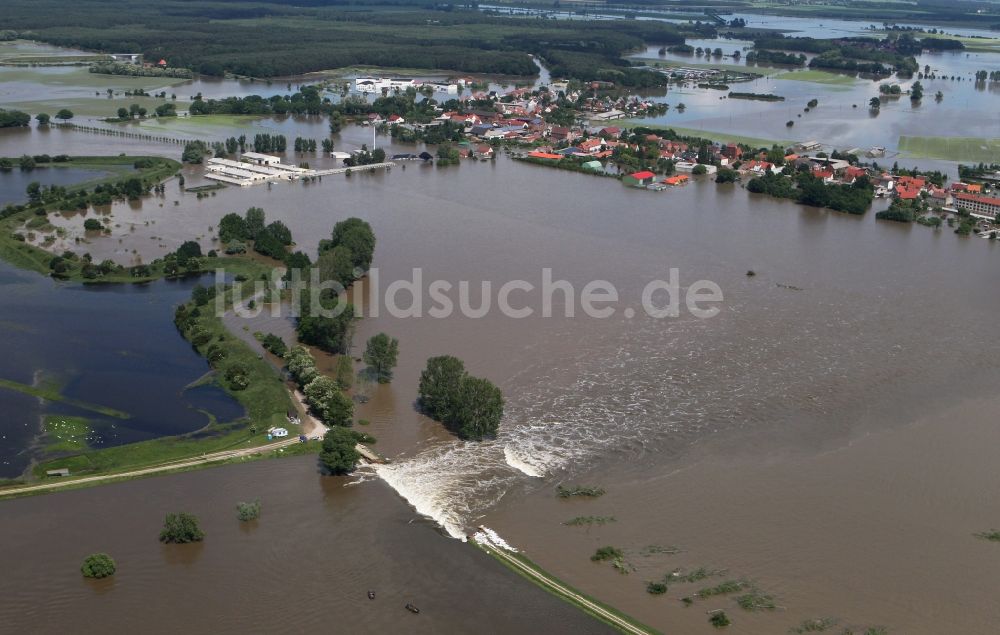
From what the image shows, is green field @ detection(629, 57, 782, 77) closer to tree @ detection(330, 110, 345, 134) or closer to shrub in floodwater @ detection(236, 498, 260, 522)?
tree @ detection(330, 110, 345, 134)

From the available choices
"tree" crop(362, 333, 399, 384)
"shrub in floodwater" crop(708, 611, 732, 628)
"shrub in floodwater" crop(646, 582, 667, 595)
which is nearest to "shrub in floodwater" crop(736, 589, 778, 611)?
"shrub in floodwater" crop(708, 611, 732, 628)

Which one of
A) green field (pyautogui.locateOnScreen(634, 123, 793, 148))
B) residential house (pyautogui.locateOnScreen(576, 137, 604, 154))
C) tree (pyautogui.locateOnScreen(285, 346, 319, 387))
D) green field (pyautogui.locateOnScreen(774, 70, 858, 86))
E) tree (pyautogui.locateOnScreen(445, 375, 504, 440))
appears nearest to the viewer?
tree (pyautogui.locateOnScreen(445, 375, 504, 440))

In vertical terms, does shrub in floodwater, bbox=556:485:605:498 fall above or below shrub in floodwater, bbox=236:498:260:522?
above

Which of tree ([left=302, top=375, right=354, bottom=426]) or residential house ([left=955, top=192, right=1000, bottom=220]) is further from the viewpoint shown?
residential house ([left=955, top=192, right=1000, bottom=220])

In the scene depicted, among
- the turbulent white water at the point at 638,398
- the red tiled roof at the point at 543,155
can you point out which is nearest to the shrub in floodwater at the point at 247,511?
the turbulent white water at the point at 638,398

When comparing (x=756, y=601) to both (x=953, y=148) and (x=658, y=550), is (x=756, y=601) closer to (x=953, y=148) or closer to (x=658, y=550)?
(x=658, y=550)

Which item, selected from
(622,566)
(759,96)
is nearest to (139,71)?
(759,96)

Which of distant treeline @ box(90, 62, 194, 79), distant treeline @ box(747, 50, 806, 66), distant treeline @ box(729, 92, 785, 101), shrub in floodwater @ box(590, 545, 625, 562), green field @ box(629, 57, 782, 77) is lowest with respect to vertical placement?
shrub in floodwater @ box(590, 545, 625, 562)
